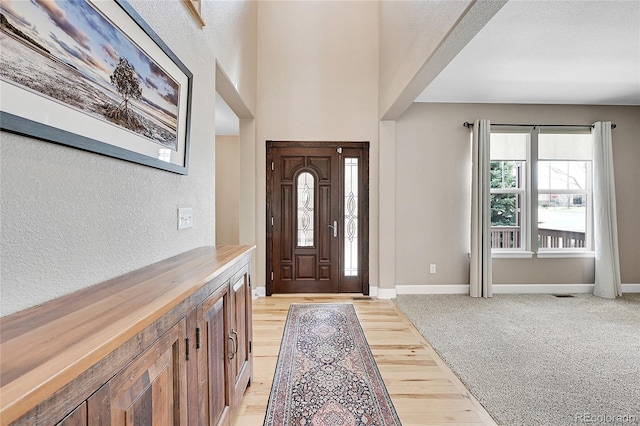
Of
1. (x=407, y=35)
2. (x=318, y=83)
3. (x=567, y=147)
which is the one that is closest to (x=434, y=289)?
(x=567, y=147)

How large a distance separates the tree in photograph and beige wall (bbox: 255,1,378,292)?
9.13 ft

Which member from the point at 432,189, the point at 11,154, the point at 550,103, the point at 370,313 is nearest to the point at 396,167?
the point at 432,189

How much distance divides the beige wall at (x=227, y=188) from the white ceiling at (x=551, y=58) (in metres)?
3.82

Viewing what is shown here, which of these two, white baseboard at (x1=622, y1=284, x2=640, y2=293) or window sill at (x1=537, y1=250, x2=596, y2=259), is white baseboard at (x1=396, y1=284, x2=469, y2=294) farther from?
white baseboard at (x1=622, y1=284, x2=640, y2=293)

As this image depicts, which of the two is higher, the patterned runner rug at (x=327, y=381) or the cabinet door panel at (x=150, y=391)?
the cabinet door panel at (x=150, y=391)

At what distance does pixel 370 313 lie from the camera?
3365 mm

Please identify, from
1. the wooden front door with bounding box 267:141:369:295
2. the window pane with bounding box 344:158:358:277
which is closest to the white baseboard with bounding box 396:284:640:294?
the window pane with bounding box 344:158:358:277

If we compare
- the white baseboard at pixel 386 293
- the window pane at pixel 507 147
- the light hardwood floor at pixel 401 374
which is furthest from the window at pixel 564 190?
the light hardwood floor at pixel 401 374

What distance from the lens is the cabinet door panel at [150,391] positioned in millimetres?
625

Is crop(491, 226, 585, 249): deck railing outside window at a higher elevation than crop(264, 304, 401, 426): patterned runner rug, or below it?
higher

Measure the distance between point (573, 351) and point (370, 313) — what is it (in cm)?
177

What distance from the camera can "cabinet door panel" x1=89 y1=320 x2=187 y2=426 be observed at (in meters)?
0.62

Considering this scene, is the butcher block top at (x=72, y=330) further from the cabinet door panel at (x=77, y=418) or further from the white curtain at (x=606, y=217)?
the white curtain at (x=606, y=217)

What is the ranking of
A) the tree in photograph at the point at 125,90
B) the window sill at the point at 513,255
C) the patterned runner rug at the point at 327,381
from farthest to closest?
the window sill at the point at 513,255 → the patterned runner rug at the point at 327,381 → the tree in photograph at the point at 125,90
